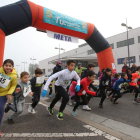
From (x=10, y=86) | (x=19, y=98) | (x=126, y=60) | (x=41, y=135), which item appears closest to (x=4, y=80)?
(x=10, y=86)

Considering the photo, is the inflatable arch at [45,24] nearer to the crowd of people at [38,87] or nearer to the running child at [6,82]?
the crowd of people at [38,87]

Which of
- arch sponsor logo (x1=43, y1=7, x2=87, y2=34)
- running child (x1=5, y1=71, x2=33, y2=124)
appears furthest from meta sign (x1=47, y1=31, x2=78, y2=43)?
running child (x1=5, y1=71, x2=33, y2=124)

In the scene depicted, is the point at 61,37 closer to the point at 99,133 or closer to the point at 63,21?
the point at 63,21

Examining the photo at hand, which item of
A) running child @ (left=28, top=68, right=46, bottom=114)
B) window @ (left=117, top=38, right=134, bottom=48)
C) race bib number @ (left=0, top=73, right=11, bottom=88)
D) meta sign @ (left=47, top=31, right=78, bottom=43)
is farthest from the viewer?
window @ (left=117, top=38, right=134, bottom=48)

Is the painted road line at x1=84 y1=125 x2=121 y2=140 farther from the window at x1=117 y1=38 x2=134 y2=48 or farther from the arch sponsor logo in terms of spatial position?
the window at x1=117 y1=38 x2=134 y2=48

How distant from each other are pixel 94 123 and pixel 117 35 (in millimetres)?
28956

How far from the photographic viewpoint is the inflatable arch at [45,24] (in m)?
6.04

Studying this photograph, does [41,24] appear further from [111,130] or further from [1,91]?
[111,130]

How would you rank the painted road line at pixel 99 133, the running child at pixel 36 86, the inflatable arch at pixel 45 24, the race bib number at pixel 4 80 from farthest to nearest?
the inflatable arch at pixel 45 24
the running child at pixel 36 86
the race bib number at pixel 4 80
the painted road line at pixel 99 133

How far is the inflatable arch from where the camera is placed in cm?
604

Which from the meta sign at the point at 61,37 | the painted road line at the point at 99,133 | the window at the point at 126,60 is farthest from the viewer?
the window at the point at 126,60

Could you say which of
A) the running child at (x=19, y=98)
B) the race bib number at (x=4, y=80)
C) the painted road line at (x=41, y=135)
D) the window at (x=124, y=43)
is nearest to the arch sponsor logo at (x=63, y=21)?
the running child at (x=19, y=98)

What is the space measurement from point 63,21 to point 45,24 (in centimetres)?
124

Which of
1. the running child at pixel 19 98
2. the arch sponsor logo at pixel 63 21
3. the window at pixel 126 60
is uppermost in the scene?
the arch sponsor logo at pixel 63 21
